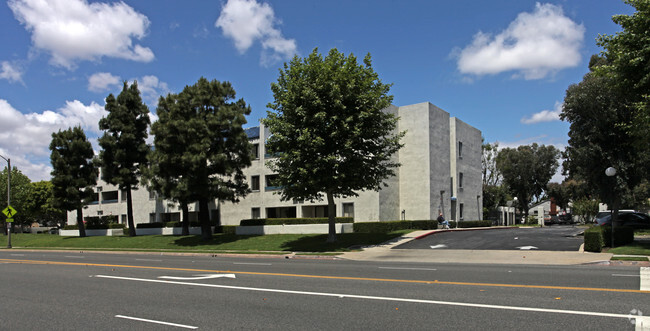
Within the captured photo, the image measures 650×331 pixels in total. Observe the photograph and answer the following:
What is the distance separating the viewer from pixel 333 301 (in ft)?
29.1

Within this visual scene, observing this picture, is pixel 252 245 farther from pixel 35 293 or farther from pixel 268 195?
pixel 35 293

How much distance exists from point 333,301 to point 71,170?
46.2 m

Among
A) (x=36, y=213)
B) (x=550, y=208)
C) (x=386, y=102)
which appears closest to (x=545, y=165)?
(x=550, y=208)

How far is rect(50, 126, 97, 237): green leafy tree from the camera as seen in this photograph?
152 feet

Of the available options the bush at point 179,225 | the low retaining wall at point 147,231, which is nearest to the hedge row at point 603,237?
the low retaining wall at point 147,231

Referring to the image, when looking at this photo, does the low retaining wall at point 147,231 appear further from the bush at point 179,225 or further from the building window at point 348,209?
the building window at point 348,209

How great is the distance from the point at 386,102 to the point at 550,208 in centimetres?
8778

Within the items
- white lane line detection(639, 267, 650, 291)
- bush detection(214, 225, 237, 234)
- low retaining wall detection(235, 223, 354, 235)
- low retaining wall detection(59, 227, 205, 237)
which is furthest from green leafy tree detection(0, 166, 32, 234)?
white lane line detection(639, 267, 650, 291)

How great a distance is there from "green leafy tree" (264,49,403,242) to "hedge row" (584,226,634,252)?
410 inches

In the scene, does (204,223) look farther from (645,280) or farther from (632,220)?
(632,220)

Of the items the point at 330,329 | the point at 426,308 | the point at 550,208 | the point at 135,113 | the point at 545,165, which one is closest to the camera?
Result: the point at 330,329

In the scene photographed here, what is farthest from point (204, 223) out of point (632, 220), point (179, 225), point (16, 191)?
point (16, 191)

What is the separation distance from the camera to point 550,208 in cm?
9925

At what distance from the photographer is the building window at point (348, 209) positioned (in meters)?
38.8
